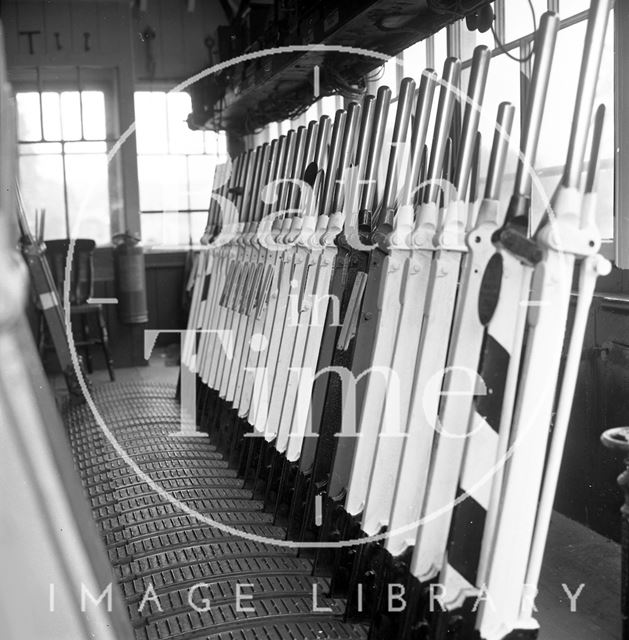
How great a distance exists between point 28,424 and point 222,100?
6511mm

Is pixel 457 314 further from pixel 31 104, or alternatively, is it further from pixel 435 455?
pixel 31 104

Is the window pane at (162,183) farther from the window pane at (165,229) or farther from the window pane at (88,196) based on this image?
the window pane at (88,196)

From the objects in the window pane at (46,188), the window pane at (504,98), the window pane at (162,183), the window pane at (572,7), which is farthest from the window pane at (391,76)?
the window pane at (46,188)

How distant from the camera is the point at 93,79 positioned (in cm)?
810

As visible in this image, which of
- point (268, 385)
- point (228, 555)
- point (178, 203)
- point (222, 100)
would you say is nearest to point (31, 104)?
point (178, 203)

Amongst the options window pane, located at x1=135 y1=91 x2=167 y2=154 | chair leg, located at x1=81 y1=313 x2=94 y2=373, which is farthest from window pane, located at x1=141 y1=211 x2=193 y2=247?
chair leg, located at x1=81 y1=313 x2=94 y2=373

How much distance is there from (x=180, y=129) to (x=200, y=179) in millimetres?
548

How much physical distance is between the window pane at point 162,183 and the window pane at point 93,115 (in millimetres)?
479

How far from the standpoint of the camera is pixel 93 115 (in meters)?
8.09

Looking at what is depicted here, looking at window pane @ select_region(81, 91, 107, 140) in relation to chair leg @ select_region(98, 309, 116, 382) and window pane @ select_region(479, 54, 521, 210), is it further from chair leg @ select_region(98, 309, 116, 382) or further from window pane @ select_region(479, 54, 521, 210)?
window pane @ select_region(479, 54, 521, 210)

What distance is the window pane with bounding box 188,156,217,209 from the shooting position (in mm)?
8516

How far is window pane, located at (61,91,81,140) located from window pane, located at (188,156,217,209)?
116 centimetres

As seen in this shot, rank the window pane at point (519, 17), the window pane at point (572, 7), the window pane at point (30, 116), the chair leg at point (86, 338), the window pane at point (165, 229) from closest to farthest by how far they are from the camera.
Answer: the window pane at point (572, 7)
the window pane at point (519, 17)
the chair leg at point (86, 338)
the window pane at point (30, 116)
the window pane at point (165, 229)

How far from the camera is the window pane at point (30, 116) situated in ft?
26.0
